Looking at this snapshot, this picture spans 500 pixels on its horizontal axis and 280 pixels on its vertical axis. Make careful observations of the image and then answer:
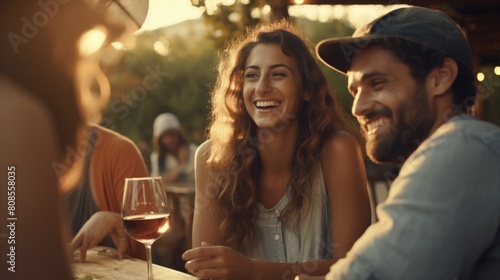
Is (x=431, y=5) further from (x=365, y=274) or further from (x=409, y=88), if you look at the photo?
(x=365, y=274)

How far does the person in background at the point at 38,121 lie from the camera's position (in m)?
0.72

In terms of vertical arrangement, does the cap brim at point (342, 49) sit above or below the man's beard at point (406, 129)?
above

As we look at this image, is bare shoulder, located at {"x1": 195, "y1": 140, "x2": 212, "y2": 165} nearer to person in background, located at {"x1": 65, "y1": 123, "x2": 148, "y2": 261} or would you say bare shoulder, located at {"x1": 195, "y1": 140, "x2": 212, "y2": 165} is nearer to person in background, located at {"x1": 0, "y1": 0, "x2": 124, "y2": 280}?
person in background, located at {"x1": 65, "y1": 123, "x2": 148, "y2": 261}

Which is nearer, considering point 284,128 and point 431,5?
point 284,128

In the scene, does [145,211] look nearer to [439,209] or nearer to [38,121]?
[439,209]

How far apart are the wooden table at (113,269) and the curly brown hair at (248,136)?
0.40 metres

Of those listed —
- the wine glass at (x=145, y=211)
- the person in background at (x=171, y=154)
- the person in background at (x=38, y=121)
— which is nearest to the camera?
the person in background at (x=38, y=121)

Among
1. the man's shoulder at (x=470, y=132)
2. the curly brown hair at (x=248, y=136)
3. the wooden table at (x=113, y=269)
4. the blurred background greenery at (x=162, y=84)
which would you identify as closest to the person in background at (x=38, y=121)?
the man's shoulder at (x=470, y=132)

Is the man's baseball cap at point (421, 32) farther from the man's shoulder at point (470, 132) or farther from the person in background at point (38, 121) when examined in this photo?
the person in background at point (38, 121)

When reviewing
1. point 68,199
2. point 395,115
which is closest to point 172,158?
point 68,199

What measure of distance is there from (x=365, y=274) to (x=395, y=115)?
526 mm

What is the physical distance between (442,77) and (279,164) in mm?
1085

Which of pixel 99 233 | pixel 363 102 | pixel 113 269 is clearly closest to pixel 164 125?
pixel 99 233

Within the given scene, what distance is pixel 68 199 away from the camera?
2654 millimetres
